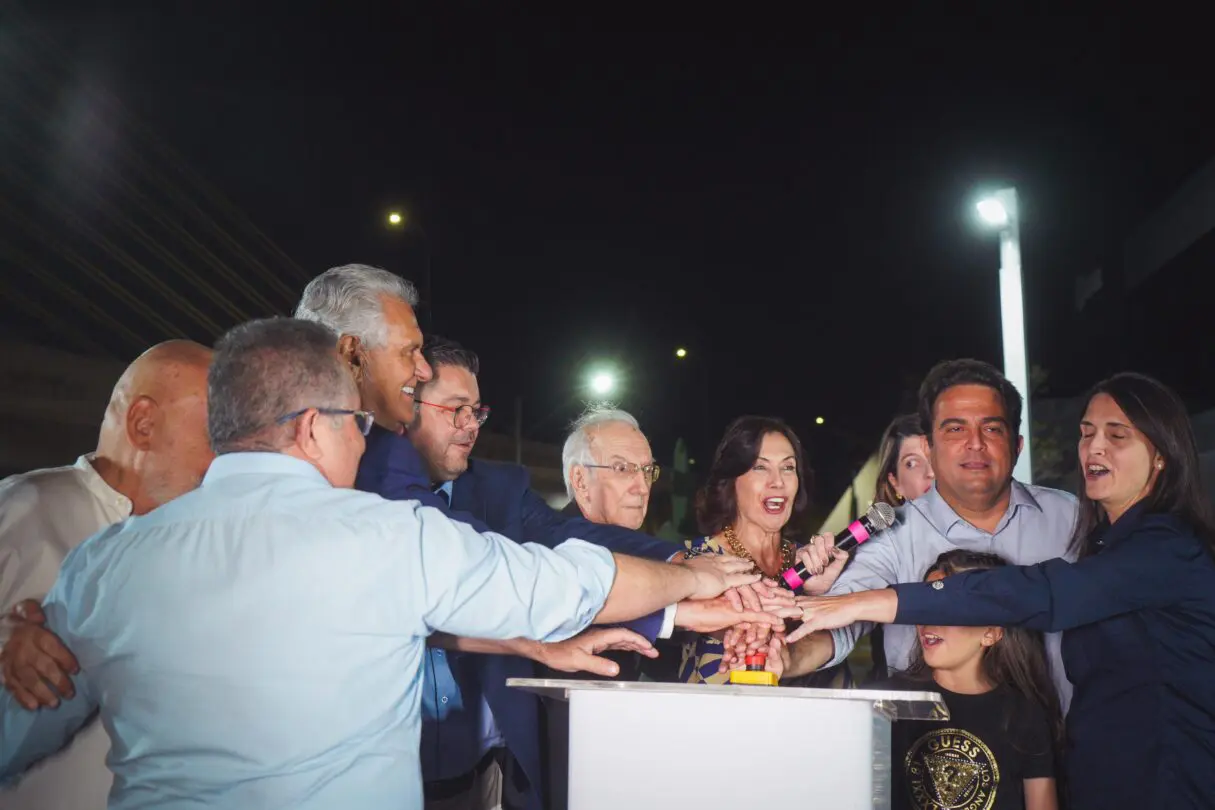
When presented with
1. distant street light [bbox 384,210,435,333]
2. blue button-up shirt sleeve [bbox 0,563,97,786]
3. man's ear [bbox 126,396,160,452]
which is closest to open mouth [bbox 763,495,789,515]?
man's ear [bbox 126,396,160,452]

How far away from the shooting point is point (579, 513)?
15.6 ft

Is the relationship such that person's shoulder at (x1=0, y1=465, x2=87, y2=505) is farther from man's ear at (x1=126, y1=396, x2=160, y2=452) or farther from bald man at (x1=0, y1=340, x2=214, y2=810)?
man's ear at (x1=126, y1=396, x2=160, y2=452)

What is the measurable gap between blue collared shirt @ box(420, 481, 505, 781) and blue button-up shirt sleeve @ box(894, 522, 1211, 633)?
1478 millimetres

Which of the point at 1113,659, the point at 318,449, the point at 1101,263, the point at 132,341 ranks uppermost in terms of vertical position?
the point at 1101,263

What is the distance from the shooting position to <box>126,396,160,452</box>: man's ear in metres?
2.85

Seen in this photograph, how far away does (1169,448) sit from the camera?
9.69 feet

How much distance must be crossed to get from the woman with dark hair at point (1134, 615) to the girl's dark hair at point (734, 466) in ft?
4.17

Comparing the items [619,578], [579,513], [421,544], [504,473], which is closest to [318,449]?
[421,544]

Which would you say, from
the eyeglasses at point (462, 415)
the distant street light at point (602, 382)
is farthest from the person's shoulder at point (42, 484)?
the distant street light at point (602, 382)

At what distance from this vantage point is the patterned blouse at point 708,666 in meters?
3.57

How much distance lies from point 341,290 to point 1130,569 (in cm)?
277

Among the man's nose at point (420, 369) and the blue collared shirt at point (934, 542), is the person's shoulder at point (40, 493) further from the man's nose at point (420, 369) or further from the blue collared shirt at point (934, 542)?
the blue collared shirt at point (934, 542)

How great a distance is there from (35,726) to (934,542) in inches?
124

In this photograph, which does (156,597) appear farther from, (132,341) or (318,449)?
(132,341)
